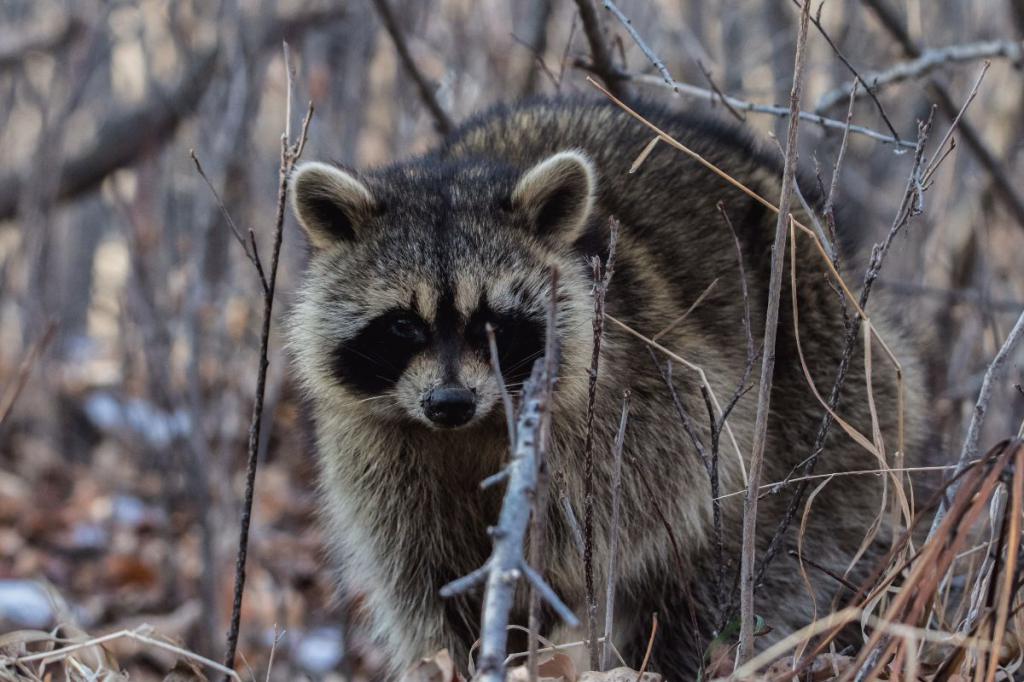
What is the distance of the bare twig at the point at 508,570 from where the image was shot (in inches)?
67.3

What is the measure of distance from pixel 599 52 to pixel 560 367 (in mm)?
1454

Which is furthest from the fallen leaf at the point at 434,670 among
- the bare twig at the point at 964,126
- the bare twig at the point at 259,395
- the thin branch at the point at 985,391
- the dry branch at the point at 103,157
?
the dry branch at the point at 103,157

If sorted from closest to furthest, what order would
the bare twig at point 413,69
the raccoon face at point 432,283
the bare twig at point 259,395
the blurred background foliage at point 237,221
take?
1. the bare twig at point 259,395
2. the raccoon face at point 432,283
3. the bare twig at point 413,69
4. the blurred background foliage at point 237,221

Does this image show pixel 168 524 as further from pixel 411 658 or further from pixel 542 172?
pixel 542 172

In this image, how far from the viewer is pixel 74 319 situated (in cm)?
1168

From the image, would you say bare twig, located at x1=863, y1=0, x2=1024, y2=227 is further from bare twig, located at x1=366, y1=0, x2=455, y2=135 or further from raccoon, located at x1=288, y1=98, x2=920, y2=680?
bare twig, located at x1=366, y1=0, x2=455, y2=135

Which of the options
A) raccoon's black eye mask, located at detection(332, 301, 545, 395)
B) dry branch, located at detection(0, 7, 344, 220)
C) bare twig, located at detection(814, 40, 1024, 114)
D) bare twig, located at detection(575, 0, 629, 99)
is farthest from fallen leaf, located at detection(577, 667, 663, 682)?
dry branch, located at detection(0, 7, 344, 220)

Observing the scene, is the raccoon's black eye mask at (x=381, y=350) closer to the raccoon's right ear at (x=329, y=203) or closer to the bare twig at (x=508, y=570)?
the raccoon's right ear at (x=329, y=203)

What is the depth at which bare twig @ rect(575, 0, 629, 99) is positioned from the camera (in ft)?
13.5

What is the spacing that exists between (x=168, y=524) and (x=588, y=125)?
3.24m

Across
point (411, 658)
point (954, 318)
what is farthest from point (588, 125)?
point (954, 318)

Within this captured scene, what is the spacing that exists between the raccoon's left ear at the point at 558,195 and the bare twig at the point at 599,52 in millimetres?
756

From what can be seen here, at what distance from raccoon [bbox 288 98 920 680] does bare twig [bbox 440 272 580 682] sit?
119 centimetres

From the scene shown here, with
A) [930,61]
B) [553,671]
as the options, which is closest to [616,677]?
[553,671]
